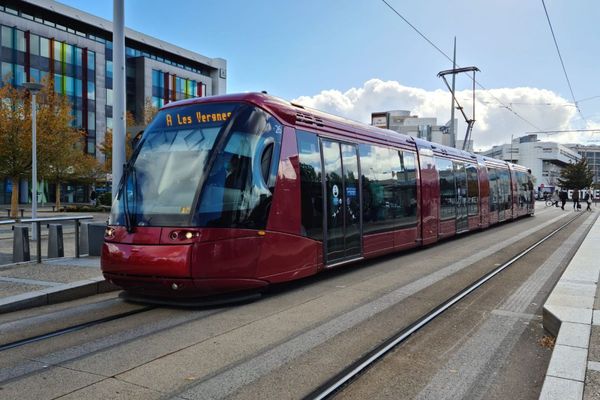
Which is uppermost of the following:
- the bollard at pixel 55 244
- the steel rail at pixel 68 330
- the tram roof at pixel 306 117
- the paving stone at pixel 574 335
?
the tram roof at pixel 306 117

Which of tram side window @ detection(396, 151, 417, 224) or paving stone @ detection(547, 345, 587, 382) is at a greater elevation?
tram side window @ detection(396, 151, 417, 224)

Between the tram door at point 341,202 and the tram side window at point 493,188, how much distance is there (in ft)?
46.5

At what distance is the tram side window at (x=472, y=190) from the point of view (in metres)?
19.0

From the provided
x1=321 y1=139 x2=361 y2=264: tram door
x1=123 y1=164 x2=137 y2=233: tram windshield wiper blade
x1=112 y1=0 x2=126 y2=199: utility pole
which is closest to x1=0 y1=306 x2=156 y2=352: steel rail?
x1=123 y1=164 x2=137 y2=233: tram windshield wiper blade

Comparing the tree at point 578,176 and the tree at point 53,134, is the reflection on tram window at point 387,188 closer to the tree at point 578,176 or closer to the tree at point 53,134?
the tree at point 53,134

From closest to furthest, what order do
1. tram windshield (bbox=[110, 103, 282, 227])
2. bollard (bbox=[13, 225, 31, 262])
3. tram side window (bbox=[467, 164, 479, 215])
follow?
tram windshield (bbox=[110, 103, 282, 227]) → bollard (bbox=[13, 225, 31, 262]) → tram side window (bbox=[467, 164, 479, 215])

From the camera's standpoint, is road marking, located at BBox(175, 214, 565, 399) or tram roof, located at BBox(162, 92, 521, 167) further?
tram roof, located at BBox(162, 92, 521, 167)

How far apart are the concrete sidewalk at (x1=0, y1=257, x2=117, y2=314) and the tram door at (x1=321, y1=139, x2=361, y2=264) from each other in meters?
3.92

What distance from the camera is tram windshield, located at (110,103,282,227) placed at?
6973mm

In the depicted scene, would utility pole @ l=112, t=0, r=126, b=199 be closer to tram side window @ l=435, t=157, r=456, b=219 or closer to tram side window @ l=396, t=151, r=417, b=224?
tram side window @ l=396, t=151, r=417, b=224

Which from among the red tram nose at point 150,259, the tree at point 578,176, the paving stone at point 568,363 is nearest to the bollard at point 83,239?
the red tram nose at point 150,259

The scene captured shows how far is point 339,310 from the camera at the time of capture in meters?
7.03

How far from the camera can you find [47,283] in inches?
324

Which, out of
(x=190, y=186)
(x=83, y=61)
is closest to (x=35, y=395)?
(x=190, y=186)
